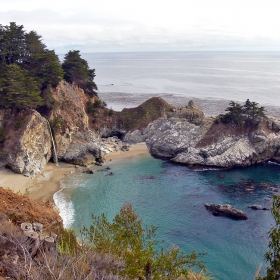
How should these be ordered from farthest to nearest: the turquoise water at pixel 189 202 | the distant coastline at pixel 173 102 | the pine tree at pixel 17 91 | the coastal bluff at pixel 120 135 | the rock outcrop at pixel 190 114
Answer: the distant coastline at pixel 173 102
the rock outcrop at pixel 190 114
the coastal bluff at pixel 120 135
the pine tree at pixel 17 91
the turquoise water at pixel 189 202

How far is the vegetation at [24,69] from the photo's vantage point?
41.8m

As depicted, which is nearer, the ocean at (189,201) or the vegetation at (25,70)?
the ocean at (189,201)

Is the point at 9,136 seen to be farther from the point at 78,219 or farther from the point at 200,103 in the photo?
the point at 200,103

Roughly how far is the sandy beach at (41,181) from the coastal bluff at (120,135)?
1.05 metres

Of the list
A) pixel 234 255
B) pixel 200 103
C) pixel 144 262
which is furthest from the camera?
pixel 200 103

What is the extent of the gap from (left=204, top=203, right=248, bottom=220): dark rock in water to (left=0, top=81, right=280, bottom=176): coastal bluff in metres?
15.3

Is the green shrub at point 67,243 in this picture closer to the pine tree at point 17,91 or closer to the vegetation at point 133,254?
the vegetation at point 133,254

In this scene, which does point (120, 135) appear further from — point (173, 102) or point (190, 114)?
point (173, 102)

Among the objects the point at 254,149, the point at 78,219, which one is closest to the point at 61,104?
the point at 78,219

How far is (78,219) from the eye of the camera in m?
31.9

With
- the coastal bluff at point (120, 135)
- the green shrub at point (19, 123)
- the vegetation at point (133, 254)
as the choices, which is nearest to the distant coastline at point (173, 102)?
the coastal bluff at point (120, 135)

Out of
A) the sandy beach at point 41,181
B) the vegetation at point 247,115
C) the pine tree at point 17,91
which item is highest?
the pine tree at point 17,91

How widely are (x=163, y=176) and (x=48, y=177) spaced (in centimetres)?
1657

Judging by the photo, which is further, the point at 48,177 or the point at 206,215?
the point at 48,177
